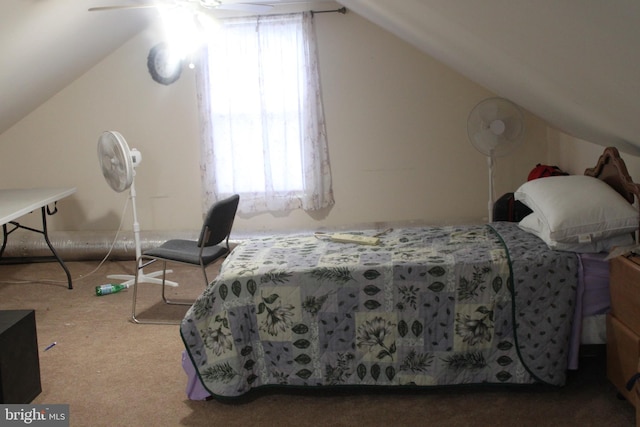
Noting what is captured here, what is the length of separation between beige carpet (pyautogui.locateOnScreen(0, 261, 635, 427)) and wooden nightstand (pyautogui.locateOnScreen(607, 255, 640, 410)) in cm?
15

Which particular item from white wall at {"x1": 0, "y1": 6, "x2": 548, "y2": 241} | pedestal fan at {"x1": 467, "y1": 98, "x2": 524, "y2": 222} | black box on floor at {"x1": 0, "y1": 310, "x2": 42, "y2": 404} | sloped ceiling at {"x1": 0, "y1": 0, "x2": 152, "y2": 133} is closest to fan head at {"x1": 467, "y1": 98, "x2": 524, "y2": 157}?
pedestal fan at {"x1": 467, "y1": 98, "x2": 524, "y2": 222}

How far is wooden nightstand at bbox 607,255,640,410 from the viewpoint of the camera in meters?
2.65

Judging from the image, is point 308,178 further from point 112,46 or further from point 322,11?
point 112,46

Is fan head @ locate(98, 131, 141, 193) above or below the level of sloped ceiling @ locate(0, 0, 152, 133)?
below

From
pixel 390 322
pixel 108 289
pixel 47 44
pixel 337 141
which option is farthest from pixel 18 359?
pixel 337 141

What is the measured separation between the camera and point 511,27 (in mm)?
2049

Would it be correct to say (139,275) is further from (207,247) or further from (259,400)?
(259,400)

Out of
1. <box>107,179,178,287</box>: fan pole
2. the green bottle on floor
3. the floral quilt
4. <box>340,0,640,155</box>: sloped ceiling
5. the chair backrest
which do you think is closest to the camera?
<box>340,0,640,155</box>: sloped ceiling

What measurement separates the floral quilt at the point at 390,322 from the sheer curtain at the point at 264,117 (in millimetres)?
2664

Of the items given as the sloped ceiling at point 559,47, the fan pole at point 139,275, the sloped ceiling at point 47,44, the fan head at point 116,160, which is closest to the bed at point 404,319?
the sloped ceiling at point 559,47

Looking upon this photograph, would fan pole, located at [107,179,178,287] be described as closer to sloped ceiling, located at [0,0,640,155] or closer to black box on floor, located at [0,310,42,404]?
sloped ceiling, located at [0,0,640,155]

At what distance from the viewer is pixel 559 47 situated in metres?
1.93

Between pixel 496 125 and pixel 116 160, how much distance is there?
2.56 meters

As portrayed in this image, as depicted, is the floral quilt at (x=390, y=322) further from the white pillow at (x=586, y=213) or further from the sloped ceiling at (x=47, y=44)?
the sloped ceiling at (x=47, y=44)
